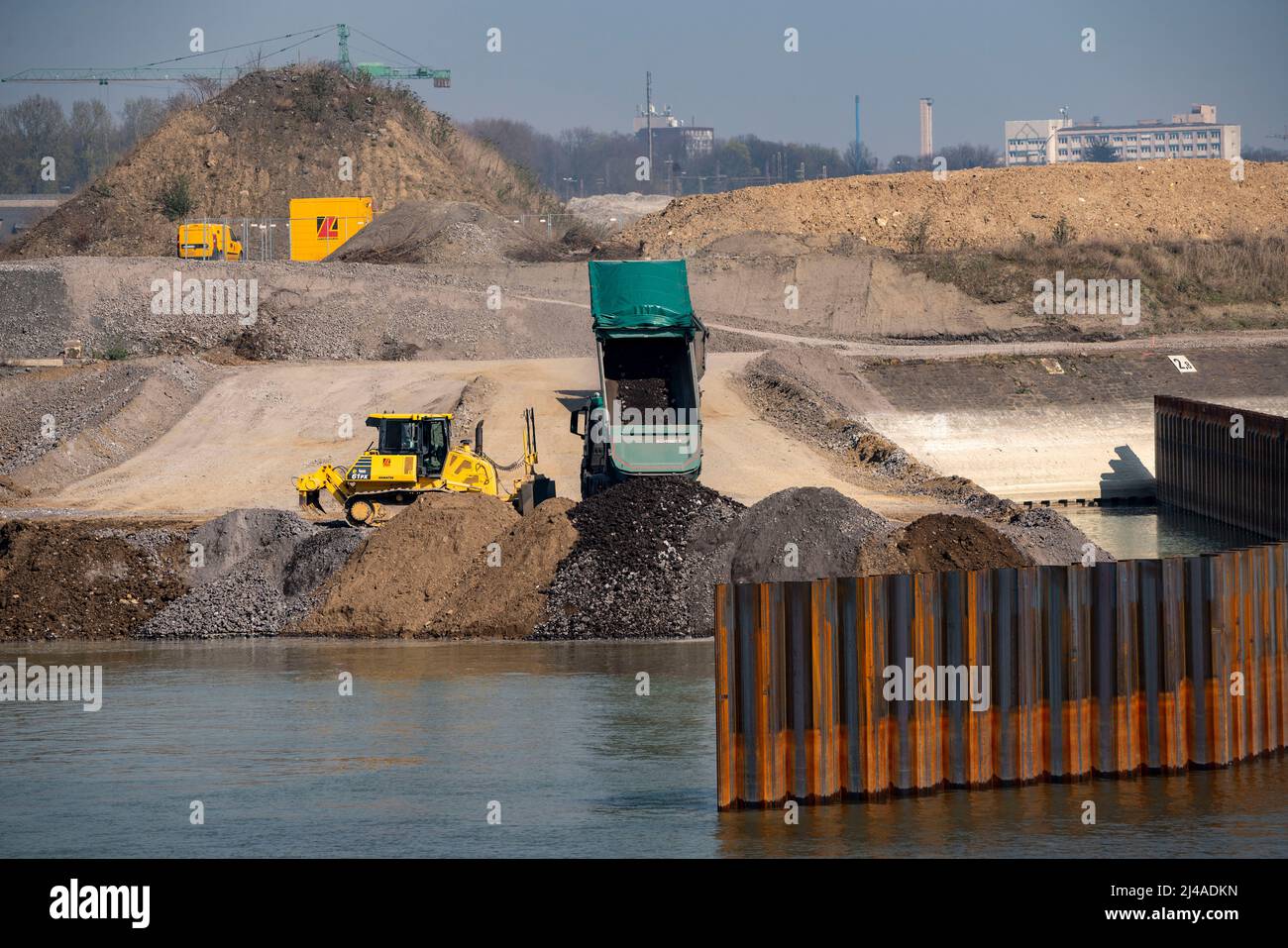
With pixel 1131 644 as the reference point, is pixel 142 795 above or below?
below

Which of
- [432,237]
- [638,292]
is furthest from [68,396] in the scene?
[432,237]

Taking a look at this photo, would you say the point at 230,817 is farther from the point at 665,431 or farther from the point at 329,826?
the point at 665,431

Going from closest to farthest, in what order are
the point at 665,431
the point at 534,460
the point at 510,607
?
the point at 510,607 → the point at 534,460 → the point at 665,431

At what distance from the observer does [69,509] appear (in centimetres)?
3419

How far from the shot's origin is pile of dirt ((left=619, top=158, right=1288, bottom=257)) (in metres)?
A: 66.7

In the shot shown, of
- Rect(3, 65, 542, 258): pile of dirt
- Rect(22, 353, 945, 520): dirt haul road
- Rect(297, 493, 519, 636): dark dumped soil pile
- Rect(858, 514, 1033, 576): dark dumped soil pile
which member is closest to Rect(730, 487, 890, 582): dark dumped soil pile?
Rect(858, 514, 1033, 576): dark dumped soil pile

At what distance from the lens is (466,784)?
52.2 feet

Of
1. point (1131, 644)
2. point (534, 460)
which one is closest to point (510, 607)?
point (534, 460)

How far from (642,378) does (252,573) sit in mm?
10295

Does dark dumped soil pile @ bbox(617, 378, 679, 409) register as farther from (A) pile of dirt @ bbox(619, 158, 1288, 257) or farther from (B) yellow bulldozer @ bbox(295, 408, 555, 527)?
(A) pile of dirt @ bbox(619, 158, 1288, 257)

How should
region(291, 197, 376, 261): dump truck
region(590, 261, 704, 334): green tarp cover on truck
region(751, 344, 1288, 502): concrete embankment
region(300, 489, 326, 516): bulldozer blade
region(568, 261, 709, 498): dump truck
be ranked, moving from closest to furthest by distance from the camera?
1. region(300, 489, 326, 516): bulldozer blade
2. region(568, 261, 709, 498): dump truck
3. region(590, 261, 704, 334): green tarp cover on truck
4. region(751, 344, 1288, 502): concrete embankment
5. region(291, 197, 376, 261): dump truck

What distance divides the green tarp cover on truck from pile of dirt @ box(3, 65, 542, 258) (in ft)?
156

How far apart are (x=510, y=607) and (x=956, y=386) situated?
79.7 ft
